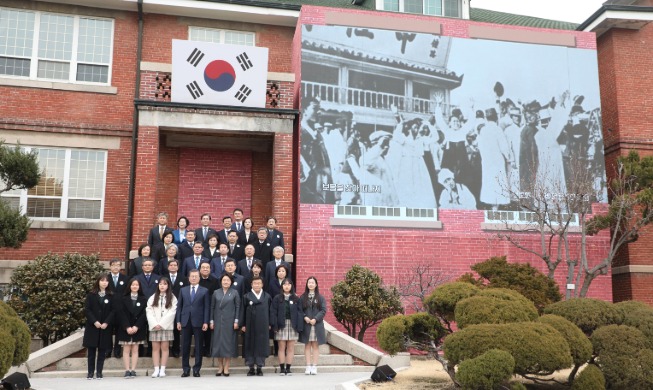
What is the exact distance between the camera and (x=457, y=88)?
17188mm

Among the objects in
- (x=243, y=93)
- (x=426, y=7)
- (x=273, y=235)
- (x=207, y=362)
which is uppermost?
(x=426, y=7)

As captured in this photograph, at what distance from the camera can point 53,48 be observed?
17.0 meters

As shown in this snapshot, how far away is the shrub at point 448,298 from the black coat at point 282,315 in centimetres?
247

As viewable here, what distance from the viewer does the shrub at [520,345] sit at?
838 cm

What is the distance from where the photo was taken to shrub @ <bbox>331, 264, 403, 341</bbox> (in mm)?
14062

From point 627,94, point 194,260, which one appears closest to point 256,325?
point 194,260

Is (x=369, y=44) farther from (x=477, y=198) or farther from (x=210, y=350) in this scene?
(x=210, y=350)

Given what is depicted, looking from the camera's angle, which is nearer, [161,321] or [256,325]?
[161,321]

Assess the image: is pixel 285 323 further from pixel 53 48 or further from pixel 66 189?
pixel 53 48

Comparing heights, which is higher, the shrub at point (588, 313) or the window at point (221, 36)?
the window at point (221, 36)

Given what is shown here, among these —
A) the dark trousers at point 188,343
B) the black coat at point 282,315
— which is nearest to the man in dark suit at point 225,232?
the black coat at point 282,315

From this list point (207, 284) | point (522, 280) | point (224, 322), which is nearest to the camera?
point (224, 322)

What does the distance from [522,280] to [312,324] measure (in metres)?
5.11

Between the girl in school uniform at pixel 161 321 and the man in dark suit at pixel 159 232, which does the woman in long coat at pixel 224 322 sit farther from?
the man in dark suit at pixel 159 232
